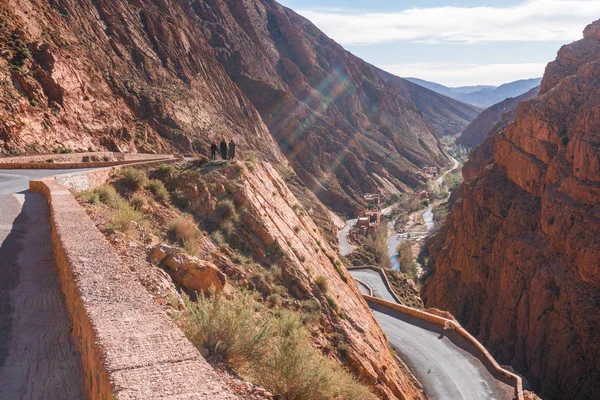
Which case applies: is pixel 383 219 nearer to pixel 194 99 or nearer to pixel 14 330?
pixel 194 99

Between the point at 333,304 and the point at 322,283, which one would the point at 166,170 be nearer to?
the point at 322,283

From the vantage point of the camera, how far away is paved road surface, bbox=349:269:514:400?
17797mm

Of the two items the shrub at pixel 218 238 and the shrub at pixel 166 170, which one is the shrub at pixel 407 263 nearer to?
the shrub at pixel 166 170

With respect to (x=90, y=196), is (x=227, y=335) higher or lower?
lower

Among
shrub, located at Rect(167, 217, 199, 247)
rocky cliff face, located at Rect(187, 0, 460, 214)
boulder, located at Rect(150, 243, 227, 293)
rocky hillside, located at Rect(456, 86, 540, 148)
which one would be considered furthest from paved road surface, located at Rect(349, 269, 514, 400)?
rocky hillside, located at Rect(456, 86, 540, 148)

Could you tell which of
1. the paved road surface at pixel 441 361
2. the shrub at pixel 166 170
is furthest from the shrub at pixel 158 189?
the paved road surface at pixel 441 361

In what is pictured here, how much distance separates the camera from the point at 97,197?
11.5 m

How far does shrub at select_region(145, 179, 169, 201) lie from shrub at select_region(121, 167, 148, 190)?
0.15 metres

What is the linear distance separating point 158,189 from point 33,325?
8144mm

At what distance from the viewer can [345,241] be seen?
55750 mm

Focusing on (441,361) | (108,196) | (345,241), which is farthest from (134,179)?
(345,241)

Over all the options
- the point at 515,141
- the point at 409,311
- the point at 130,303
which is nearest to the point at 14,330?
the point at 130,303

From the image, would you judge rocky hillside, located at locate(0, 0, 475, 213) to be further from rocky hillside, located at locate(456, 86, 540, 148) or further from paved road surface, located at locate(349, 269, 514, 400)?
rocky hillside, located at locate(456, 86, 540, 148)

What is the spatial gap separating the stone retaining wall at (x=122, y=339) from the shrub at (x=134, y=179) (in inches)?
292
